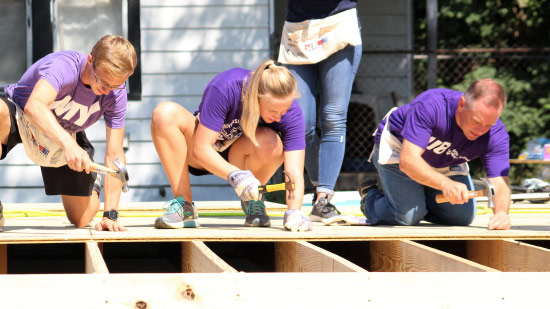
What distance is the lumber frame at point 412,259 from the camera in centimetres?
268

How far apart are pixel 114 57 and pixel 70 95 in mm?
451

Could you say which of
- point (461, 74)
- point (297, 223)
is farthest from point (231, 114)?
point (461, 74)

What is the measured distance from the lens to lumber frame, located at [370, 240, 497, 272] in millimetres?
2680

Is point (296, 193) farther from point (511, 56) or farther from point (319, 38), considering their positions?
point (511, 56)

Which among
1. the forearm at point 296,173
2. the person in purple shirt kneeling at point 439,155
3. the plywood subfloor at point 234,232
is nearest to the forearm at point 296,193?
the forearm at point 296,173

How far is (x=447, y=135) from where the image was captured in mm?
3758

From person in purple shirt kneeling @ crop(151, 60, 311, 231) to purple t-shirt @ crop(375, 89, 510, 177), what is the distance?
1.89ft

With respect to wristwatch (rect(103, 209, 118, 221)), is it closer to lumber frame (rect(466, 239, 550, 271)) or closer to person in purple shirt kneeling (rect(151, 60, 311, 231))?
person in purple shirt kneeling (rect(151, 60, 311, 231))

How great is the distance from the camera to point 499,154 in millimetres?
3773

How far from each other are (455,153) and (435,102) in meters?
0.34

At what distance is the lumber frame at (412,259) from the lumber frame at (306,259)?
0.38 meters
